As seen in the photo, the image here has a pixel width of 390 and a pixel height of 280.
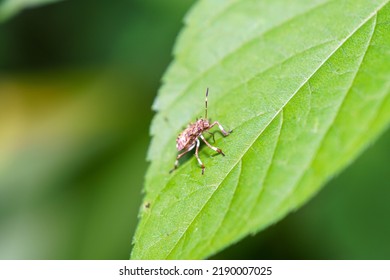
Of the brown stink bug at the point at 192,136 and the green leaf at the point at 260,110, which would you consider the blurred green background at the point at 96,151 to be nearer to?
the brown stink bug at the point at 192,136

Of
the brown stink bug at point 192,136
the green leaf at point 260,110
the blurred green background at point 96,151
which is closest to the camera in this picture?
the green leaf at point 260,110

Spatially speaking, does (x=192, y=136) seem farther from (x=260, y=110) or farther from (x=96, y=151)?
(x=96, y=151)

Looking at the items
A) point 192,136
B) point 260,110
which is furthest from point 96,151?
point 260,110

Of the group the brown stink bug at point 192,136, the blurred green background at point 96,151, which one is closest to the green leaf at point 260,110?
the brown stink bug at point 192,136

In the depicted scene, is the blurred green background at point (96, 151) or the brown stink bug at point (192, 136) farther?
the blurred green background at point (96, 151)

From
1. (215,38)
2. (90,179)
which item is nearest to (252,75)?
(215,38)

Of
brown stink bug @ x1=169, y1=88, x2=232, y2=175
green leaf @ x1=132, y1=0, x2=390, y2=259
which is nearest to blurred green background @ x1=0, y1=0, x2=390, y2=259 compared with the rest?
brown stink bug @ x1=169, y1=88, x2=232, y2=175
